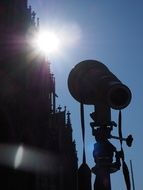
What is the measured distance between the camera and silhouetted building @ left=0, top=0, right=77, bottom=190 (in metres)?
25.6

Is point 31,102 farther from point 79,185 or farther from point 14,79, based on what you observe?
point 79,185

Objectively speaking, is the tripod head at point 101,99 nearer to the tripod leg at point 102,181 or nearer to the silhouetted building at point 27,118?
the tripod leg at point 102,181

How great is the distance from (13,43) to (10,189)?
10.4m

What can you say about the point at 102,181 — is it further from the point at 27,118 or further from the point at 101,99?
the point at 27,118

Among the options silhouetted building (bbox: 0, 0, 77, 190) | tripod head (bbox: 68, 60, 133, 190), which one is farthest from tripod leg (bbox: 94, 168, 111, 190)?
silhouetted building (bbox: 0, 0, 77, 190)

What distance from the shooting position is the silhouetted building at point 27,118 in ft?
84.1

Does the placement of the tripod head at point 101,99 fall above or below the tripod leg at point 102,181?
above

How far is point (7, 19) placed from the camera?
29.6 metres

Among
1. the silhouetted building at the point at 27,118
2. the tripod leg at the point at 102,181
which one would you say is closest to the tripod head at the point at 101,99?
the tripod leg at the point at 102,181

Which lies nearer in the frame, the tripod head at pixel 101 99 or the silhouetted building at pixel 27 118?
the tripod head at pixel 101 99

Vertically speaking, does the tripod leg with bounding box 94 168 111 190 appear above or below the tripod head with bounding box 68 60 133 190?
below

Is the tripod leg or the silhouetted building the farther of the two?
the silhouetted building

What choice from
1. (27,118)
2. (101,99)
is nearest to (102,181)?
(101,99)

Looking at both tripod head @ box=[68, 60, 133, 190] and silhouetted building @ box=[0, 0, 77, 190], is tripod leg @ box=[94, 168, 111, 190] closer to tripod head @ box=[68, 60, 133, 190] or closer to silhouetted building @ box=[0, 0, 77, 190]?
tripod head @ box=[68, 60, 133, 190]
